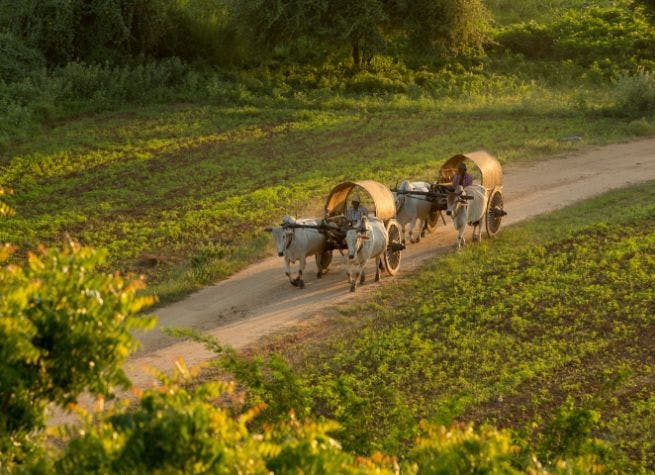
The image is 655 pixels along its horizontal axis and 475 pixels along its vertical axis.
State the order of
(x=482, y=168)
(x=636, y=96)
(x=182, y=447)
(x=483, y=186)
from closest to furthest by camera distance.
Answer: (x=182, y=447) → (x=483, y=186) → (x=482, y=168) → (x=636, y=96)

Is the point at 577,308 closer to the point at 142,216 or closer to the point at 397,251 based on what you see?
the point at 397,251

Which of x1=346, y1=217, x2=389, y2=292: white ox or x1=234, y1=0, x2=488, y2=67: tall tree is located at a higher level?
x1=234, y1=0, x2=488, y2=67: tall tree

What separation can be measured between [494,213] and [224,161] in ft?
36.1

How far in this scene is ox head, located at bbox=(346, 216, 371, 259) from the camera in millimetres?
18141

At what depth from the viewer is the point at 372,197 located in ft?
63.6

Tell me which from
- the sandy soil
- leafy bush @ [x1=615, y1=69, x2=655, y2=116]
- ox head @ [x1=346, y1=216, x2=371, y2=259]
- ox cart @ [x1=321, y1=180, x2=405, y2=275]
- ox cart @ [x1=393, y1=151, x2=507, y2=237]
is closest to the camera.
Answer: the sandy soil

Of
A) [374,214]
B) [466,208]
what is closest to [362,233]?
[374,214]

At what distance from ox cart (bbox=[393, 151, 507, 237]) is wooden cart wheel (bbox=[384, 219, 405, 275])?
1.30m

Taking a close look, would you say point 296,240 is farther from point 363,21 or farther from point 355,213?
point 363,21

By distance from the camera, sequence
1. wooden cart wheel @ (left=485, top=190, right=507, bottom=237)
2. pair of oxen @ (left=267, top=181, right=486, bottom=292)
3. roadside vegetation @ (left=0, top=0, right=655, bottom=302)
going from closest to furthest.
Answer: pair of oxen @ (left=267, top=181, right=486, bottom=292), wooden cart wheel @ (left=485, top=190, right=507, bottom=237), roadside vegetation @ (left=0, top=0, right=655, bottom=302)

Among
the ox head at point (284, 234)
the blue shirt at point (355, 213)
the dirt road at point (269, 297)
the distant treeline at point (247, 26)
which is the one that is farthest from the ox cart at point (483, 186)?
the distant treeline at point (247, 26)

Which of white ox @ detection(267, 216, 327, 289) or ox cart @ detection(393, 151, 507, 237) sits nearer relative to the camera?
white ox @ detection(267, 216, 327, 289)

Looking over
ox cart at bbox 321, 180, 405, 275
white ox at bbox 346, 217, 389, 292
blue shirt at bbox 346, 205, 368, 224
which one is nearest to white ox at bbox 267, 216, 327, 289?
ox cart at bbox 321, 180, 405, 275

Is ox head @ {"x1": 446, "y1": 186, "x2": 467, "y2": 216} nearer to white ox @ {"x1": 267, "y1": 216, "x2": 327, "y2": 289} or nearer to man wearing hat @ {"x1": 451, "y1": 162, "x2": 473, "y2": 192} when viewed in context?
man wearing hat @ {"x1": 451, "y1": 162, "x2": 473, "y2": 192}
